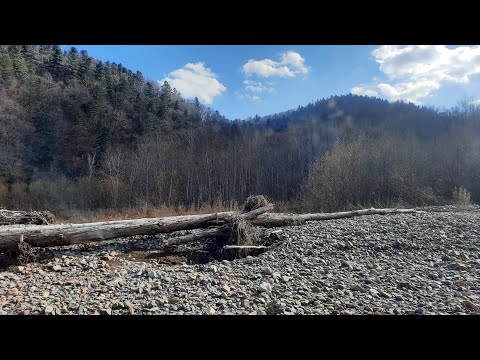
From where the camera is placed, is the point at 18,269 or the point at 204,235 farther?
the point at 204,235

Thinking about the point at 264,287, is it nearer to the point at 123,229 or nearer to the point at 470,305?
the point at 470,305

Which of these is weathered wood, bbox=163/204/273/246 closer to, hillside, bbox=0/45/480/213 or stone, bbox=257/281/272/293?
stone, bbox=257/281/272/293

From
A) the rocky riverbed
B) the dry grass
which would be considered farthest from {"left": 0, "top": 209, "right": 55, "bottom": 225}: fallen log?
the dry grass

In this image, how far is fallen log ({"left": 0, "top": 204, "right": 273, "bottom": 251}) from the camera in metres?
6.04

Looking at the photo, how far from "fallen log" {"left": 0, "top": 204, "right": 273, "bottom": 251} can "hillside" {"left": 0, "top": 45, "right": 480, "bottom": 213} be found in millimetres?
11438

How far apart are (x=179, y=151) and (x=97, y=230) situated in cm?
2485

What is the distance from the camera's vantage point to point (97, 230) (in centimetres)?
682

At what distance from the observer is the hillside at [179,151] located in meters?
19.7

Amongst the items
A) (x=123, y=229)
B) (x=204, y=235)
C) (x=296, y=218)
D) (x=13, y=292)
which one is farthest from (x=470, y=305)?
(x=123, y=229)

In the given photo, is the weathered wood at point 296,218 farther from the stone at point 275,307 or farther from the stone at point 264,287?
the stone at point 275,307

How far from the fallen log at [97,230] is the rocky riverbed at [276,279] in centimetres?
30

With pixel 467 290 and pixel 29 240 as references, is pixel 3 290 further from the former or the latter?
pixel 467 290

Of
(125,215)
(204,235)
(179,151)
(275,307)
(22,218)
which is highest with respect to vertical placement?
(179,151)
